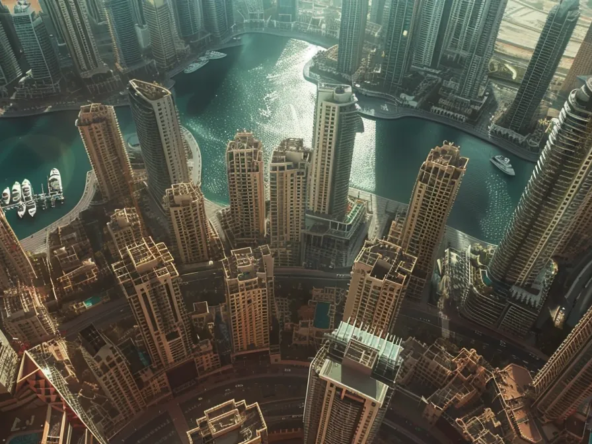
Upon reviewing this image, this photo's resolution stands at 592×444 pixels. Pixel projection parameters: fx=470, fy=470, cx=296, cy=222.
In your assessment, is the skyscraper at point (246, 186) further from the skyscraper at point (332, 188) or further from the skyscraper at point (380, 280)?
the skyscraper at point (380, 280)

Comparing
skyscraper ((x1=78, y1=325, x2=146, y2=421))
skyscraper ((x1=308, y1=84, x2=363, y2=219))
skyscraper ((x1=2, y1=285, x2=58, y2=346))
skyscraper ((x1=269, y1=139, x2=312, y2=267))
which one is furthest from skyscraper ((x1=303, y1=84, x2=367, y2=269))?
skyscraper ((x1=2, y1=285, x2=58, y2=346))

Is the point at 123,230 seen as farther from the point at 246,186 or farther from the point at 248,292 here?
the point at 248,292

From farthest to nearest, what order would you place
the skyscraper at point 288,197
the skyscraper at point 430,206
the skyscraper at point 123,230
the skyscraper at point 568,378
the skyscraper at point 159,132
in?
the skyscraper at point 159,132 < the skyscraper at point 288,197 < the skyscraper at point 123,230 < the skyscraper at point 430,206 < the skyscraper at point 568,378

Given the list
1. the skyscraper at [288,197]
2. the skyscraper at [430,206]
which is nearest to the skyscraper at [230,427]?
the skyscraper at [288,197]

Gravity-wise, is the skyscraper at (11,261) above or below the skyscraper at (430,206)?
below

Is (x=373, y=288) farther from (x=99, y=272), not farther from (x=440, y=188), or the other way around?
(x=99, y=272)

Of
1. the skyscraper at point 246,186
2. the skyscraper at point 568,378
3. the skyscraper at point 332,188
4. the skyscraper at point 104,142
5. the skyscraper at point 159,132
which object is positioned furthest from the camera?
the skyscraper at point 104,142

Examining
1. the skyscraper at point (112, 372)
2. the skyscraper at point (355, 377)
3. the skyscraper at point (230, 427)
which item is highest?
the skyscraper at point (355, 377)
